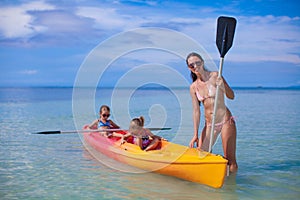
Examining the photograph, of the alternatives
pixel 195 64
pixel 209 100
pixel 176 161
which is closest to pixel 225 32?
pixel 195 64

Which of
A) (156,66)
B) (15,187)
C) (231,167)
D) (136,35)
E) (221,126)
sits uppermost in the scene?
(136,35)

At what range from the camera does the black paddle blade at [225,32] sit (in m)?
4.71

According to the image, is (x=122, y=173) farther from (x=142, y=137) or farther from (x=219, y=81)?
(x=219, y=81)

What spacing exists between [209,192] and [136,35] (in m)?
2.14

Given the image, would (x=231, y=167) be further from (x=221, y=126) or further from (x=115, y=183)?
(x=115, y=183)

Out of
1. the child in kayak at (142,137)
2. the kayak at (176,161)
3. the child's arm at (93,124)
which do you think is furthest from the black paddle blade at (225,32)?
the child's arm at (93,124)

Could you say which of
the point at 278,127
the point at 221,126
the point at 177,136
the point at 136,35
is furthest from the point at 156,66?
the point at 278,127

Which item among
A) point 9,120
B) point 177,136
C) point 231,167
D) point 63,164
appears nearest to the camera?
point 231,167

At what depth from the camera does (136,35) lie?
531 centimetres

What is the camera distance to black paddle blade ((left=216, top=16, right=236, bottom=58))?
471 centimetres

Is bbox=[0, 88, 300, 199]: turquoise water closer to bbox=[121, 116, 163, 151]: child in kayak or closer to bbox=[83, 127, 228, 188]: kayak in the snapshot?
bbox=[83, 127, 228, 188]: kayak

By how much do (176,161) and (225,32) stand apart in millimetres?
1575

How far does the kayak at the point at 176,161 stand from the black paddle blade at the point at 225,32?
3.92 feet

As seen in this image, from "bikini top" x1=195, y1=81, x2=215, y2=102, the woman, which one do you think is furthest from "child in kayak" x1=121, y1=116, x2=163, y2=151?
"bikini top" x1=195, y1=81, x2=215, y2=102
